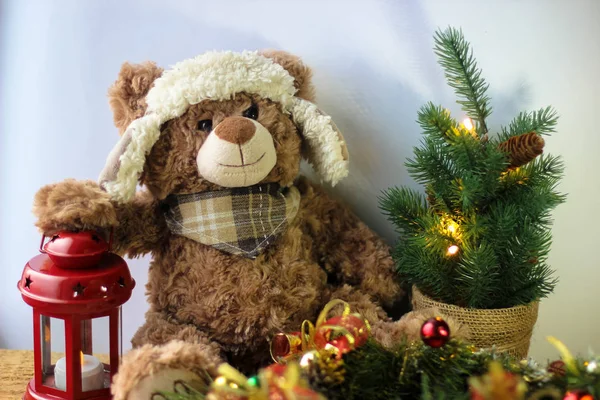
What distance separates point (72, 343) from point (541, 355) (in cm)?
79

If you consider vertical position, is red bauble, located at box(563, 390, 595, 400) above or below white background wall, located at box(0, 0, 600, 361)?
below

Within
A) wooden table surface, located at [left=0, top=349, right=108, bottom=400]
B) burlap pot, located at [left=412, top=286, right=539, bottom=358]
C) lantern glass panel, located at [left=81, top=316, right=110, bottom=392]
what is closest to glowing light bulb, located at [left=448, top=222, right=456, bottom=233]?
burlap pot, located at [left=412, top=286, right=539, bottom=358]

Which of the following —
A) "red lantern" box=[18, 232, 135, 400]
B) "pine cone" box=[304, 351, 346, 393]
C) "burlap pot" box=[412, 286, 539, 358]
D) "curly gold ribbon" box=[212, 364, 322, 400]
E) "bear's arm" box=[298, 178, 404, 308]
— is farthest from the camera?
"bear's arm" box=[298, 178, 404, 308]

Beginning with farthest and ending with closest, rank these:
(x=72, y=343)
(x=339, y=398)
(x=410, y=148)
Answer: (x=410, y=148) < (x=72, y=343) < (x=339, y=398)

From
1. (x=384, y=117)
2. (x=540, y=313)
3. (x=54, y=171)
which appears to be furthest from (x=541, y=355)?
(x=54, y=171)

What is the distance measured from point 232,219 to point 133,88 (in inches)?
9.7

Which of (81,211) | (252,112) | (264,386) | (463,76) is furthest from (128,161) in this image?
(463,76)

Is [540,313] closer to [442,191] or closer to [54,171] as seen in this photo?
[442,191]

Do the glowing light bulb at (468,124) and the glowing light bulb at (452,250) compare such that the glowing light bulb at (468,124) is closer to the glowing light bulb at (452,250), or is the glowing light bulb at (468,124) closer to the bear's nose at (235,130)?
the glowing light bulb at (452,250)

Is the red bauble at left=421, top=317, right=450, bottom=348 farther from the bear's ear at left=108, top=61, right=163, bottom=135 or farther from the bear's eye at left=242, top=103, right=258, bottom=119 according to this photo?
the bear's ear at left=108, top=61, right=163, bottom=135

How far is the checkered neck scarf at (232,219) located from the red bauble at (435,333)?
29cm

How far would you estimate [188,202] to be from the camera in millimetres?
857

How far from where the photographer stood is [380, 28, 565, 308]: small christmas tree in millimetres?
820

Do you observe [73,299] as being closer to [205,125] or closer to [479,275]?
[205,125]
